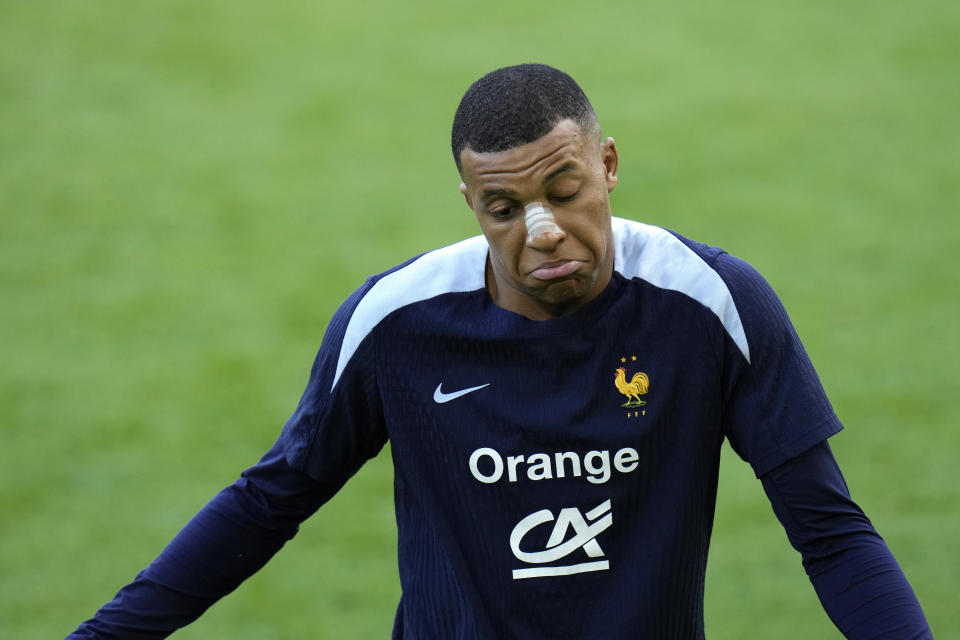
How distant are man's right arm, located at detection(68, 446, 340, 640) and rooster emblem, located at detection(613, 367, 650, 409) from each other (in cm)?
49

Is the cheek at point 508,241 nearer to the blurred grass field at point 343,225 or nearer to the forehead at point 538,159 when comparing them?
the forehead at point 538,159

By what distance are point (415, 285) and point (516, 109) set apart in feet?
1.07

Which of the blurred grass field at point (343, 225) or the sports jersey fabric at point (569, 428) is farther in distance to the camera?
the blurred grass field at point (343, 225)

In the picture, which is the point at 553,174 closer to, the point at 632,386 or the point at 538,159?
the point at 538,159

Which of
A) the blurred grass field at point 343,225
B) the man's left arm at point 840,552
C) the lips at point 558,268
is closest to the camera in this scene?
the man's left arm at point 840,552

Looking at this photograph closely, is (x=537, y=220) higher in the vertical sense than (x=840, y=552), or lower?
higher

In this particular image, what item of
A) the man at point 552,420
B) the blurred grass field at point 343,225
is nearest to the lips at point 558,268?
the man at point 552,420

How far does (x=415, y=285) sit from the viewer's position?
6.18 ft

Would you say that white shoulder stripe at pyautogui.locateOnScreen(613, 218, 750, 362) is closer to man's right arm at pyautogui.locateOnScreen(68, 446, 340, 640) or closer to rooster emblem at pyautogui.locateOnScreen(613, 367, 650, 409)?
rooster emblem at pyautogui.locateOnScreen(613, 367, 650, 409)

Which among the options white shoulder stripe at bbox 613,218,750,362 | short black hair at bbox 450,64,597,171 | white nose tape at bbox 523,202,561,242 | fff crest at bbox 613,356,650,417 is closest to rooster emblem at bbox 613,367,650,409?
fff crest at bbox 613,356,650,417

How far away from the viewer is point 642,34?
7.11 m

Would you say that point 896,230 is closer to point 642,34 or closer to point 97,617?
point 642,34

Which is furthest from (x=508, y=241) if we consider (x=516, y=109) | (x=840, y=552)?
(x=840, y=552)

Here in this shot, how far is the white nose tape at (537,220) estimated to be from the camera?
1.68m
